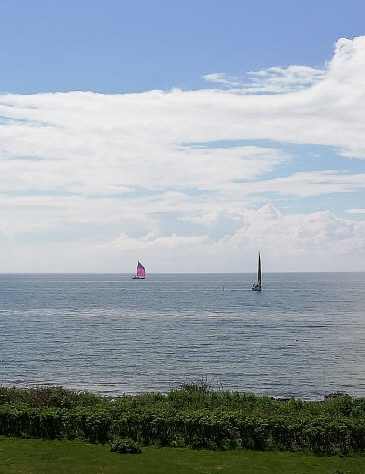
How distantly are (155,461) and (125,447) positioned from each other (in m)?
1.76

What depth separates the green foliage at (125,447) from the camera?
26672mm

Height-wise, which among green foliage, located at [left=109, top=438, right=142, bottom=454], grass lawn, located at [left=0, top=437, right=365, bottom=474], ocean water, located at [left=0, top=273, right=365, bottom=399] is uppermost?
green foliage, located at [left=109, top=438, right=142, bottom=454]

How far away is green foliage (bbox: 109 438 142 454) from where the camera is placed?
26.7m

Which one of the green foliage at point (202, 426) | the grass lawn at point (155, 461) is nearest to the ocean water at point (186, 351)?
the green foliage at point (202, 426)

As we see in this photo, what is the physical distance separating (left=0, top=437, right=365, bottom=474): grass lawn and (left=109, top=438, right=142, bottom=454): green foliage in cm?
31

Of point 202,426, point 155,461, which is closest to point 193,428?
point 202,426

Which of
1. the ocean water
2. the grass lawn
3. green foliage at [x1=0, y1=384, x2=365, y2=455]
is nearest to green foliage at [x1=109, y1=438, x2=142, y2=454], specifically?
the grass lawn

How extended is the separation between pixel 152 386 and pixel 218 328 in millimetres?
51565

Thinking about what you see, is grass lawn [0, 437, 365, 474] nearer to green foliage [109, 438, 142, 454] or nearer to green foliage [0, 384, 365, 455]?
green foliage [109, 438, 142, 454]

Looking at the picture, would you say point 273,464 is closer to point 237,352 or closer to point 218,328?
point 237,352

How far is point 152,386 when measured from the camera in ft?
193

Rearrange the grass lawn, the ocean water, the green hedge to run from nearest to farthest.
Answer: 1. the grass lawn
2. the green hedge
3. the ocean water

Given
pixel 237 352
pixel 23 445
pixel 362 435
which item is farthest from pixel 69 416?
pixel 237 352

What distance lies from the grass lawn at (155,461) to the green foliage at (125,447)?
0.31 meters
